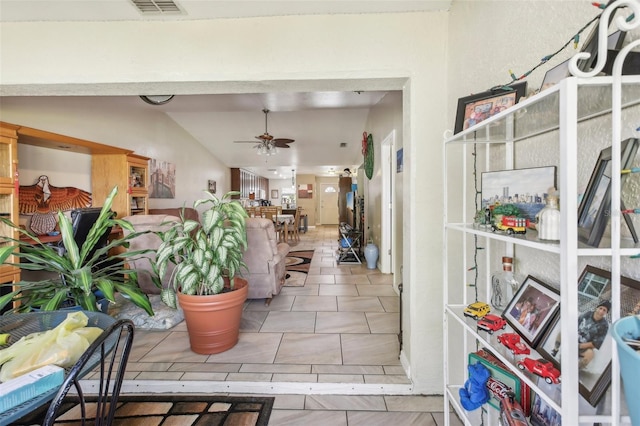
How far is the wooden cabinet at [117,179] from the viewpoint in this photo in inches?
157

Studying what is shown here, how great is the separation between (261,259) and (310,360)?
4.13 feet

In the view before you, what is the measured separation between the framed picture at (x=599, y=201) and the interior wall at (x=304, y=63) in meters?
1.03

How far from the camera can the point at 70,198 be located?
3627 mm

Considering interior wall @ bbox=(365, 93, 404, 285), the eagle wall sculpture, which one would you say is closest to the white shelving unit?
interior wall @ bbox=(365, 93, 404, 285)

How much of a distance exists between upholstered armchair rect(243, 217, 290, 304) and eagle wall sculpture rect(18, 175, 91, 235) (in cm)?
228

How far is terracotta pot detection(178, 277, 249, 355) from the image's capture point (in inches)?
82.3

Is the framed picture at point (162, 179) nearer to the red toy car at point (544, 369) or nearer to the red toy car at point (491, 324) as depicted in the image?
the red toy car at point (491, 324)

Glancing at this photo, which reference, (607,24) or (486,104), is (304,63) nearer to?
(486,104)

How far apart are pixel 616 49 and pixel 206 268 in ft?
7.19

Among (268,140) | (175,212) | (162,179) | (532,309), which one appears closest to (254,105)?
(268,140)

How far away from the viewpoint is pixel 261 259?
3.06 metres

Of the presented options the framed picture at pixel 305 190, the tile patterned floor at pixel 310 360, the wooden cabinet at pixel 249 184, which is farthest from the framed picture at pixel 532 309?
the framed picture at pixel 305 190

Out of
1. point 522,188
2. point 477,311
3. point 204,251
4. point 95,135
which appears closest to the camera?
point 522,188

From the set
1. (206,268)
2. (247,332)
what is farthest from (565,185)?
(247,332)
